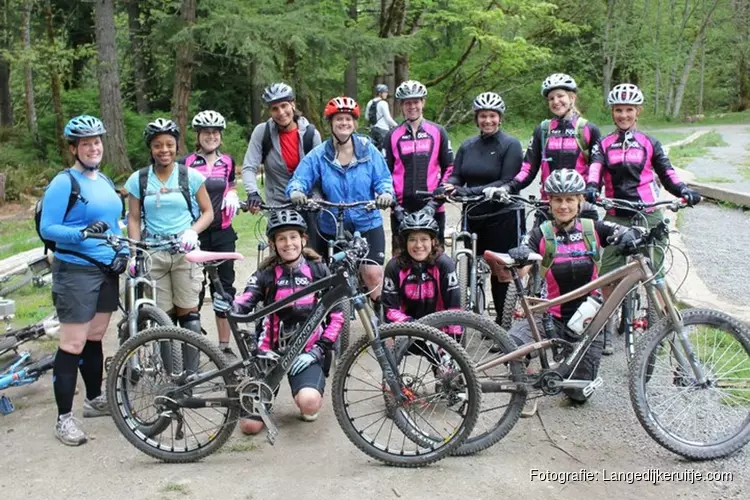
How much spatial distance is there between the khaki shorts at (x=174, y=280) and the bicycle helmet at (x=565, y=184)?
265cm

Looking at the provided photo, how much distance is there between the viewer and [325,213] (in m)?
Answer: 5.83

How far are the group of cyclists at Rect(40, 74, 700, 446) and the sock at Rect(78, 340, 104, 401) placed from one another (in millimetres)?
11

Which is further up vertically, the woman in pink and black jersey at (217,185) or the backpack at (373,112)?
the backpack at (373,112)

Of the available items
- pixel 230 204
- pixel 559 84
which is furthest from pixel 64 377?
pixel 559 84

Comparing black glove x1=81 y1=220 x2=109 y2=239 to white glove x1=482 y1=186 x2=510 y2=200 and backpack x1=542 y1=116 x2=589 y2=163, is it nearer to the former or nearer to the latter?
white glove x1=482 y1=186 x2=510 y2=200

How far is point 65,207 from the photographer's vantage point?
177 inches

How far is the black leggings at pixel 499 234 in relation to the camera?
619 cm

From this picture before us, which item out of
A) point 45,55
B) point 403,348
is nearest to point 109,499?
point 403,348

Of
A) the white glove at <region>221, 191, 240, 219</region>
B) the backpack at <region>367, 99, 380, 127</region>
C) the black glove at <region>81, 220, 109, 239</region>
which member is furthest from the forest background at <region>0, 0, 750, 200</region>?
the black glove at <region>81, 220, 109, 239</region>

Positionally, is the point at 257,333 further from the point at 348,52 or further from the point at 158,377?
the point at 348,52

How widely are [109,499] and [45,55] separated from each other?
18.9 metres

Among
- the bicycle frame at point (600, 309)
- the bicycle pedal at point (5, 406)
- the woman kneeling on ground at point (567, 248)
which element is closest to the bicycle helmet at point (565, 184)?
the woman kneeling on ground at point (567, 248)

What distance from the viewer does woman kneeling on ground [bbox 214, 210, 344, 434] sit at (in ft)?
15.1

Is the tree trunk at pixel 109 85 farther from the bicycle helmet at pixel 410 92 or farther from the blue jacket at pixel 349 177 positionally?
the blue jacket at pixel 349 177
